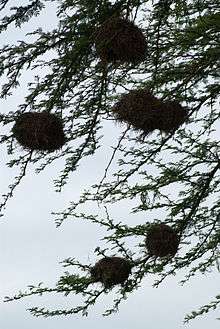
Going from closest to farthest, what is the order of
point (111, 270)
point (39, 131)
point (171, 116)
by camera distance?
point (39, 131) → point (171, 116) → point (111, 270)

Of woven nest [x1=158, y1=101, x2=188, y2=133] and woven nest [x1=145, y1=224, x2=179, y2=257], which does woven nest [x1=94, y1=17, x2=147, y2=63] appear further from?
woven nest [x1=145, y1=224, x2=179, y2=257]

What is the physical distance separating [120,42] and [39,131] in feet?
2.19

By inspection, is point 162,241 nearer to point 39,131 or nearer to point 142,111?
point 142,111

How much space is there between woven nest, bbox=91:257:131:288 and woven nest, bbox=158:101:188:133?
2.30m

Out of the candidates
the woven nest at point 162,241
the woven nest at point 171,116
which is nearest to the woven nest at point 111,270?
the woven nest at point 162,241

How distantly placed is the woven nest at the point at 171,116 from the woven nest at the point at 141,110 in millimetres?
80

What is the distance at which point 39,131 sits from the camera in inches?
132

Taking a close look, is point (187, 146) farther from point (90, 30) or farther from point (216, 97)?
point (90, 30)

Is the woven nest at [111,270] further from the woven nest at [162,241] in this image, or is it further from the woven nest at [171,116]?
the woven nest at [171,116]

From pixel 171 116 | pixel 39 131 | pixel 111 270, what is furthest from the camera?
pixel 111 270

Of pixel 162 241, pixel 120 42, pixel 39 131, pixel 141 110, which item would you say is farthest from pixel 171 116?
pixel 162 241

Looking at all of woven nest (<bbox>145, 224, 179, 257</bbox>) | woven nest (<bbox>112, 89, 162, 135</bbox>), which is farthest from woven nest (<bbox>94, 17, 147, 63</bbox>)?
woven nest (<bbox>145, 224, 179, 257</bbox>)

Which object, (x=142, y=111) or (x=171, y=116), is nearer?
(x=142, y=111)

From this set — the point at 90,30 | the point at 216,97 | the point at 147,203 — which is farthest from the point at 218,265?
the point at 90,30
